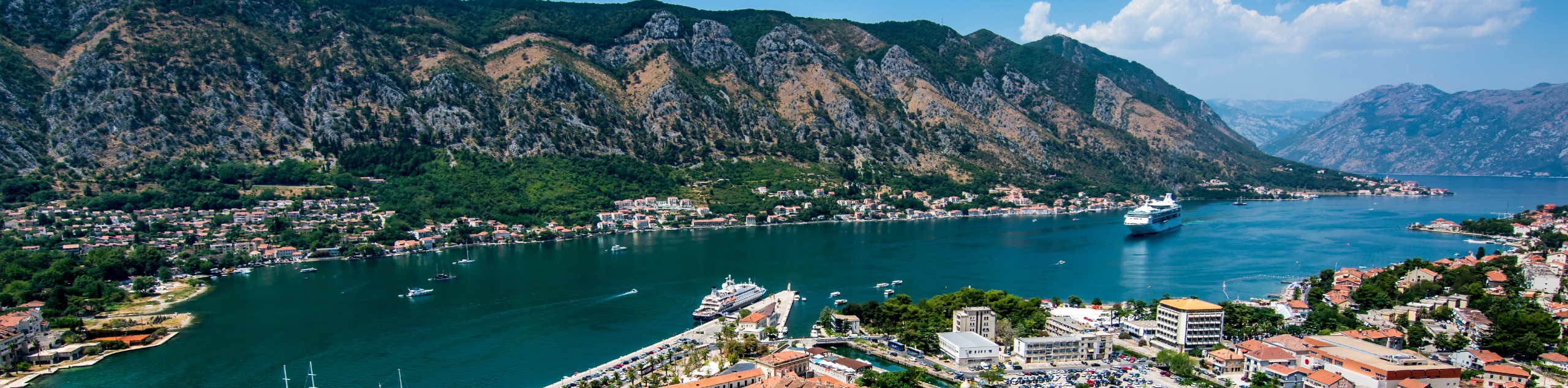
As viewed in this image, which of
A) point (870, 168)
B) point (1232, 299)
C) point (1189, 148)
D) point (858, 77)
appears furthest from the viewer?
point (1189, 148)

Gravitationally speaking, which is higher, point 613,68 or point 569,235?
point 613,68

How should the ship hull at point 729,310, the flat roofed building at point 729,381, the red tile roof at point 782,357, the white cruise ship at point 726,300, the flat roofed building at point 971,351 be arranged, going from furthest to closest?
the white cruise ship at point 726,300 < the ship hull at point 729,310 < the flat roofed building at point 971,351 < the red tile roof at point 782,357 < the flat roofed building at point 729,381

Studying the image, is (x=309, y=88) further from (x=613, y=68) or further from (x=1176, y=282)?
(x=1176, y=282)

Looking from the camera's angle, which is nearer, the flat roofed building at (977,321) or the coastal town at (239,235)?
the flat roofed building at (977,321)

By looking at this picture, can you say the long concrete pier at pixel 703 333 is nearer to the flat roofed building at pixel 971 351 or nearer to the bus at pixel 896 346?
the bus at pixel 896 346

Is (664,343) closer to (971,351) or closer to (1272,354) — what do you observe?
(971,351)

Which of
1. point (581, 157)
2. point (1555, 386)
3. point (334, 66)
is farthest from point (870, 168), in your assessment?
point (1555, 386)

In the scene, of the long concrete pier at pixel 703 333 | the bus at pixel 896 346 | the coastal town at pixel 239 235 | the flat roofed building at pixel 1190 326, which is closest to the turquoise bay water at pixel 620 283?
the long concrete pier at pixel 703 333
